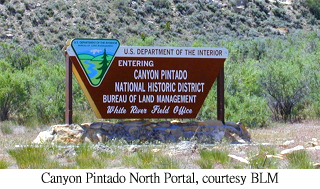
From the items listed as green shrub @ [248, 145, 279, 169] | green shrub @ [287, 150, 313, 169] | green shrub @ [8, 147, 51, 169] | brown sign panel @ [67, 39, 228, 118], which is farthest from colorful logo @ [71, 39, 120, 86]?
green shrub @ [287, 150, 313, 169]

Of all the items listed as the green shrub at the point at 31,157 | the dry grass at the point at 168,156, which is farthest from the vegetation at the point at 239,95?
the green shrub at the point at 31,157

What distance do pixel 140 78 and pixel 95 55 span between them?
1.16 metres

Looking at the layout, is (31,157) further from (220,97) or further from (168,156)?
(220,97)

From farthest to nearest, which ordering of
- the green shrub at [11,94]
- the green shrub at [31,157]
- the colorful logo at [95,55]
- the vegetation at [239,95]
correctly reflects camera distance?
1. the green shrub at [11,94]
2. the vegetation at [239,95]
3. the colorful logo at [95,55]
4. the green shrub at [31,157]

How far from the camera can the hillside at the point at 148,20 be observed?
3756 cm

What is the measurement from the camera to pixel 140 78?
11.4 metres

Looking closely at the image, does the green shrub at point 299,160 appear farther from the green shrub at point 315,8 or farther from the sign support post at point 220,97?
the green shrub at point 315,8

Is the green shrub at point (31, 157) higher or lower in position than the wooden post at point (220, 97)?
lower

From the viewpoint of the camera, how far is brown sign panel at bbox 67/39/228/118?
11.1 m

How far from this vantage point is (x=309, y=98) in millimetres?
16906

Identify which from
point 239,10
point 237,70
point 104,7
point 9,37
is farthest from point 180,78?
point 239,10

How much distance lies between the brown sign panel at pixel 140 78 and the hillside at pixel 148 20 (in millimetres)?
22398

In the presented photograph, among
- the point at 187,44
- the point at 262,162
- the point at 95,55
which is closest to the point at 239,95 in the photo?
the point at 95,55

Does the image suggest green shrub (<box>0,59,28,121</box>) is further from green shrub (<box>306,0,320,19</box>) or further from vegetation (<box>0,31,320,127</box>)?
green shrub (<box>306,0,320,19</box>)
